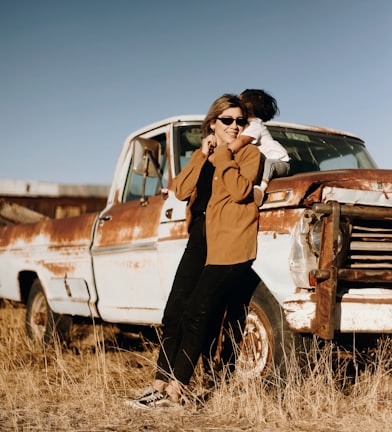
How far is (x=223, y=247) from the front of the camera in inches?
129

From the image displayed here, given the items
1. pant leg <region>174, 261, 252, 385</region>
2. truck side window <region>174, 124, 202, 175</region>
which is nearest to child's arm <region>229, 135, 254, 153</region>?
pant leg <region>174, 261, 252, 385</region>

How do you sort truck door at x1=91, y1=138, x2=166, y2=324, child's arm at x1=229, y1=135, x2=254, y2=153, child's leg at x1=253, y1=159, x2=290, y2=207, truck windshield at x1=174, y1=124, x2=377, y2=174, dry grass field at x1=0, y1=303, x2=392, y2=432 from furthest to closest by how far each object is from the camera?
1. truck windshield at x1=174, y1=124, x2=377, y2=174
2. truck door at x1=91, y1=138, x2=166, y2=324
3. child's arm at x1=229, y1=135, x2=254, y2=153
4. child's leg at x1=253, y1=159, x2=290, y2=207
5. dry grass field at x1=0, y1=303, x2=392, y2=432

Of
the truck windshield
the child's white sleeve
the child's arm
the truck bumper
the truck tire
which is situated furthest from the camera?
the truck tire

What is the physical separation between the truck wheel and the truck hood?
0.55m

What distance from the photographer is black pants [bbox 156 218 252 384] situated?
3303 millimetres

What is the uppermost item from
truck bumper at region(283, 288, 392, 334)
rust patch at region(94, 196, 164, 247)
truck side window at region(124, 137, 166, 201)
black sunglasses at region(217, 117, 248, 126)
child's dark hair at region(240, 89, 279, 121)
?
child's dark hair at region(240, 89, 279, 121)

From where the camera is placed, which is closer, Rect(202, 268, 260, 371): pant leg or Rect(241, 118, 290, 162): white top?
Rect(202, 268, 260, 371): pant leg

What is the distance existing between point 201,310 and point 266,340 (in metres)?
0.45

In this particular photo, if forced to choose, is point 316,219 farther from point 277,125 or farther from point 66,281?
point 66,281

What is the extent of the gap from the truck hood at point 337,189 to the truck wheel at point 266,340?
1.82 feet

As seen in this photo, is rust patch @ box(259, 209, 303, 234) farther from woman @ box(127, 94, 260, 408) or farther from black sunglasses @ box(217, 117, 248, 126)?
black sunglasses @ box(217, 117, 248, 126)

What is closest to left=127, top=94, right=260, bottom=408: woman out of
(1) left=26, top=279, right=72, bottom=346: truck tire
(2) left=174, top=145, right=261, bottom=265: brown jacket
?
(2) left=174, top=145, right=261, bottom=265: brown jacket

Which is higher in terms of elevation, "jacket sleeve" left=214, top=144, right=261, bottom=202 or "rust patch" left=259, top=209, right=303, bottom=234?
"jacket sleeve" left=214, top=144, right=261, bottom=202

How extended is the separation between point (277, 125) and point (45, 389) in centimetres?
256
